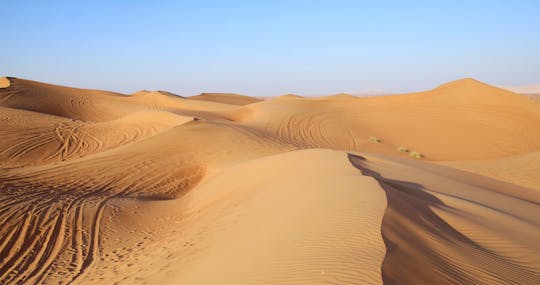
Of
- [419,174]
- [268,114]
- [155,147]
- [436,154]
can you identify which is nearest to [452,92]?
[436,154]

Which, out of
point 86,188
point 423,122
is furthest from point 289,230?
point 423,122

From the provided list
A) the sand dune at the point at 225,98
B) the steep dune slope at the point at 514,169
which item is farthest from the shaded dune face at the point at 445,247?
the sand dune at the point at 225,98

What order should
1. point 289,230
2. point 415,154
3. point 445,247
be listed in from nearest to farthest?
1. point 445,247
2. point 289,230
3. point 415,154

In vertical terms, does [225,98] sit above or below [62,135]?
above

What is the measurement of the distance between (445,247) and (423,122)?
17665mm

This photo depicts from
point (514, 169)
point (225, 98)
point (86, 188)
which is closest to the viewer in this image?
point (86, 188)

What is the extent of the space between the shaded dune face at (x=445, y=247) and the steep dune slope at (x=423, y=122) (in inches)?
439

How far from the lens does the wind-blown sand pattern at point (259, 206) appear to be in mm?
3955

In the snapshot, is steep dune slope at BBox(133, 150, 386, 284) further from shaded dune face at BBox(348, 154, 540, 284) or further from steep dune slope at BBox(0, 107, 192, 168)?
steep dune slope at BBox(0, 107, 192, 168)

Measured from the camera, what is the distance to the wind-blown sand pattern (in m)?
3.96

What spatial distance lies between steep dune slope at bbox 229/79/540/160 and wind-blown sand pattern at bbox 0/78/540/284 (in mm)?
140

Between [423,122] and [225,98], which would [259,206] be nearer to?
[423,122]

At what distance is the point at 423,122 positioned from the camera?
2077 cm

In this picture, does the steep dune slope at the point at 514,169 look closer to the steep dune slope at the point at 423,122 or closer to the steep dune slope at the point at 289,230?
the steep dune slope at the point at 423,122
